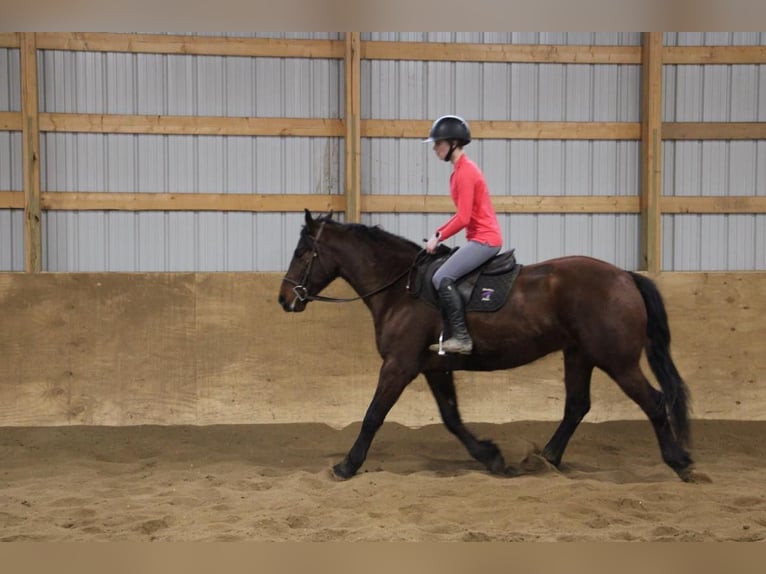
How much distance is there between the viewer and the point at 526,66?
8.48 meters

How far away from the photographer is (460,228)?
562cm

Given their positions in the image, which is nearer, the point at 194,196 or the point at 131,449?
the point at 131,449

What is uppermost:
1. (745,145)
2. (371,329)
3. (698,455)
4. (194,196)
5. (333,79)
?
(333,79)

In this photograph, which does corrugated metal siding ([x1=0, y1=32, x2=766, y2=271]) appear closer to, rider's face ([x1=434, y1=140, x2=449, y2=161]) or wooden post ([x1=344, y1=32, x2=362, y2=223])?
wooden post ([x1=344, y1=32, x2=362, y2=223])

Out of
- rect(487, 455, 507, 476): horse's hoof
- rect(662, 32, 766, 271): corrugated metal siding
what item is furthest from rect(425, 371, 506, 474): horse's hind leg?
rect(662, 32, 766, 271): corrugated metal siding

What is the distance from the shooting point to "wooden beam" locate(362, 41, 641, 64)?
8.31 metres

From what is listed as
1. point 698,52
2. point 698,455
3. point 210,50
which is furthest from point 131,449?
point 698,52

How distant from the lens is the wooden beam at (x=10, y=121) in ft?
26.2

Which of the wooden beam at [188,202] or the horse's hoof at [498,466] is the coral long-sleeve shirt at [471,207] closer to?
the horse's hoof at [498,466]

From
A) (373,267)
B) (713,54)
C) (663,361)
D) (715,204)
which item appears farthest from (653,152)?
(373,267)

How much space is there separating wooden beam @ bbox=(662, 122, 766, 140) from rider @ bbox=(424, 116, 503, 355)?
3.71m

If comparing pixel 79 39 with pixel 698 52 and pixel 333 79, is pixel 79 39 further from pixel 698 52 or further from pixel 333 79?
pixel 698 52

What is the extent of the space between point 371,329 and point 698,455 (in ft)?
9.72

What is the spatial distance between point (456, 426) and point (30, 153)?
500cm
